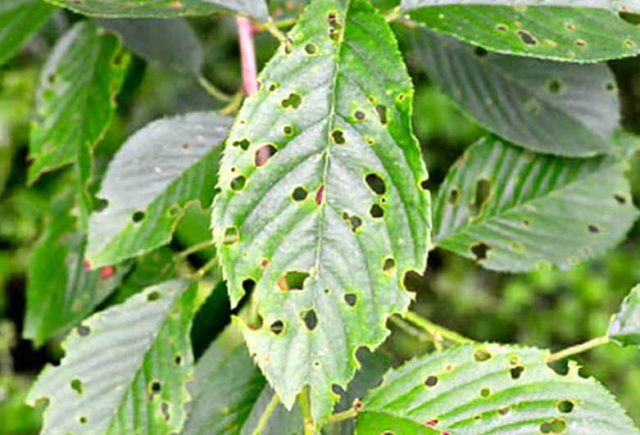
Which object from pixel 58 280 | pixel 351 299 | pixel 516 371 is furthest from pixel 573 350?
pixel 58 280

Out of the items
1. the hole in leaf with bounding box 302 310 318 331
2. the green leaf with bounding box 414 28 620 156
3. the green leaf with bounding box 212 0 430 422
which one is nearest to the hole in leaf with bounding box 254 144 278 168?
the green leaf with bounding box 212 0 430 422

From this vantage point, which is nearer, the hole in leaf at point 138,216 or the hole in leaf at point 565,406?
the hole in leaf at point 565,406

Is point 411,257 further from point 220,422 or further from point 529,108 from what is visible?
point 529,108

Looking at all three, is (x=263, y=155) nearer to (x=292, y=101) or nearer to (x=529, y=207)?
(x=292, y=101)

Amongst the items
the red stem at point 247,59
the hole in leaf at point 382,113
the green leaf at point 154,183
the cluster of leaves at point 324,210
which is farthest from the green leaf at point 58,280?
the hole in leaf at point 382,113

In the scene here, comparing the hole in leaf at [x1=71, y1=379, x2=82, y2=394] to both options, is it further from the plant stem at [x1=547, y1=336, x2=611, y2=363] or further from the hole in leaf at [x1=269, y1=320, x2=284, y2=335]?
the plant stem at [x1=547, y1=336, x2=611, y2=363]

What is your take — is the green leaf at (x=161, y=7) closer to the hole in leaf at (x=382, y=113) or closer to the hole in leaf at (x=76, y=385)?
the hole in leaf at (x=382, y=113)
